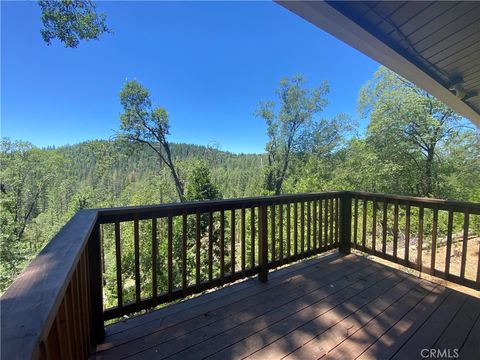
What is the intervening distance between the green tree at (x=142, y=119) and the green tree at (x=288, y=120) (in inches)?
252

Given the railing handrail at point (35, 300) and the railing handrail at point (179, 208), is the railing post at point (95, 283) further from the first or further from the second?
the railing handrail at point (35, 300)

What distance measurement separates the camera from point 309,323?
1848 millimetres

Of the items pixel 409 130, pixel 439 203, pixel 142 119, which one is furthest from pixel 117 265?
pixel 142 119

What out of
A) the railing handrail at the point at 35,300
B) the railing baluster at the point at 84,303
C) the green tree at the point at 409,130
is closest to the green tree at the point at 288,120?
the green tree at the point at 409,130

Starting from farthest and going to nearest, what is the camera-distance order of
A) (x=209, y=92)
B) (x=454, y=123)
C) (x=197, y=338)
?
(x=209, y=92)
(x=454, y=123)
(x=197, y=338)

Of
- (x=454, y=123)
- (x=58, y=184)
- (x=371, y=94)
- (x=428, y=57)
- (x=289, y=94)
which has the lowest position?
(x=58, y=184)

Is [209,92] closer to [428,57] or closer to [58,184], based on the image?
Result: [58,184]

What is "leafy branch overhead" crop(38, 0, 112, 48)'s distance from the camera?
3.28 m

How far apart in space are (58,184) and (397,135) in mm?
26466

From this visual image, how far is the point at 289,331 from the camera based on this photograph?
1.75 meters

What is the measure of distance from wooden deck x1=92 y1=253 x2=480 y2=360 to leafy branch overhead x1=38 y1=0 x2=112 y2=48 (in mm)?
3959

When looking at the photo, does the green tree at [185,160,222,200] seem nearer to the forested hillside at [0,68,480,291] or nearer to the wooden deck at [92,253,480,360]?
the forested hillside at [0,68,480,291]

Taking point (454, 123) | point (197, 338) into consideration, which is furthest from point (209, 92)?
point (197, 338)

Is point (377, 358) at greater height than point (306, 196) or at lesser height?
lesser
